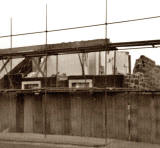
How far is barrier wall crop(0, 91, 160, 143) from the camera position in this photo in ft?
38.7

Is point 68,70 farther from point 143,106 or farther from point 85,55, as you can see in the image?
point 143,106

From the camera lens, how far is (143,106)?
11836 mm

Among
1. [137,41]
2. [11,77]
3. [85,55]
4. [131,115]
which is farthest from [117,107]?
[11,77]

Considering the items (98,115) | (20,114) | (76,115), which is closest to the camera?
(98,115)

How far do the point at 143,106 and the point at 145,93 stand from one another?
1.77 feet

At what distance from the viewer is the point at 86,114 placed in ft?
43.0

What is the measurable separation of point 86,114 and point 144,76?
3532 millimetres

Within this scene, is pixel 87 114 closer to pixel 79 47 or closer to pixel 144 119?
pixel 144 119

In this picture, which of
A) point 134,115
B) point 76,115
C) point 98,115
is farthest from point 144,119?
point 76,115

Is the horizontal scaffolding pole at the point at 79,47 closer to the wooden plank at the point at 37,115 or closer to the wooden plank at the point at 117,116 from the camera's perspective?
the wooden plank at the point at 117,116

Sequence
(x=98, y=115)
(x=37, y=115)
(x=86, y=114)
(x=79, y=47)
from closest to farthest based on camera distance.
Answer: (x=98, y=115)
(x=79, y=47)
(x=86, y=114)
(x=37, y=115)

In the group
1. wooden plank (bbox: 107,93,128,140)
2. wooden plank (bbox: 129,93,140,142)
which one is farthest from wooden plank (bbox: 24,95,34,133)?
wooden plank (bbox: 129,93,140,142)

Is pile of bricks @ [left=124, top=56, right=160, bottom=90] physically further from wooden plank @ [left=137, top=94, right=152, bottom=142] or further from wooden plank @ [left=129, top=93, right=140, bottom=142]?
wooden plank @ [left=137, top=94, right=152, bottom=142]

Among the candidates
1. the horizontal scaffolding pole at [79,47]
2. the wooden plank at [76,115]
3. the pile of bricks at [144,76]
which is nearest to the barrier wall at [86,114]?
the wooden plank at [76,115]
